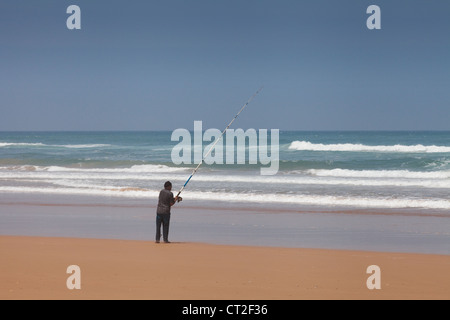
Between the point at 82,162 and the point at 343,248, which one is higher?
the point at 82,162

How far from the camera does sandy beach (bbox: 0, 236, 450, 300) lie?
6.55 metres

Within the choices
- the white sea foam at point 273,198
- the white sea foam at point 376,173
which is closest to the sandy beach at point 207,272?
the white sea foam at point 273,198

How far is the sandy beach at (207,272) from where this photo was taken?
6547 mm

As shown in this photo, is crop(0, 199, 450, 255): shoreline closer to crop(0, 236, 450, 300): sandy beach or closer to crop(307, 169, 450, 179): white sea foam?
crop(0, 236, 450, 300): sandy beach

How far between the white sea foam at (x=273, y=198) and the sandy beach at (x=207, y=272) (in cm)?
671

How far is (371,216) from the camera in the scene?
13.5 metres

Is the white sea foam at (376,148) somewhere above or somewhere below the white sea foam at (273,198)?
above

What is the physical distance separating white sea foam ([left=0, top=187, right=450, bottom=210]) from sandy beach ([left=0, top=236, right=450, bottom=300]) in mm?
6709

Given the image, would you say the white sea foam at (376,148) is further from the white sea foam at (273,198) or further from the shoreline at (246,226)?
the shoreline at (246,226)

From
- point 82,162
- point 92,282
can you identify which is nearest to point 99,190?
point 92,282

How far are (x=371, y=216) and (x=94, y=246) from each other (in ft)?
22.5

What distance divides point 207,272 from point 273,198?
31.8 feet
